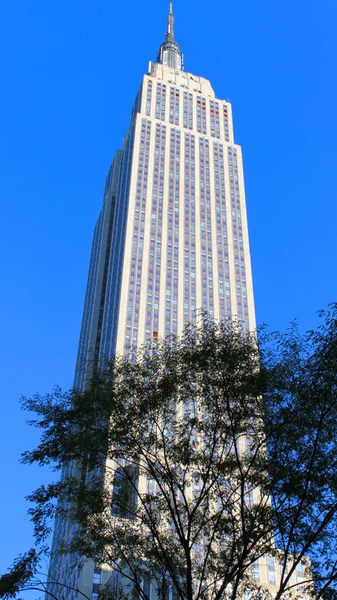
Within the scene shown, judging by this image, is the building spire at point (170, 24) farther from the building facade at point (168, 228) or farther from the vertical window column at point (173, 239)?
the vertical window column at point (173, 239)

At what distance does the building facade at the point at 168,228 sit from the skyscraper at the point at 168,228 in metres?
0.15

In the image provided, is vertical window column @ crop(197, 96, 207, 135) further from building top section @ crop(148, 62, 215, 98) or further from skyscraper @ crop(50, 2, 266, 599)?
building top section @ crop(148, 62, 215, 98)

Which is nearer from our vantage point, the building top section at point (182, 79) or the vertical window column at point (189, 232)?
the vertical window column at point (189, 232)

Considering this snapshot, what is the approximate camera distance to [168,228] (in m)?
89.4

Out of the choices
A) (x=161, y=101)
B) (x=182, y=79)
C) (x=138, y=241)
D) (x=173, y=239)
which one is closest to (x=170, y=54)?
(x=182, y=79)

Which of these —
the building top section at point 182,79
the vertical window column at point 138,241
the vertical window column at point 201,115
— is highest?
the building top section at point 182,79

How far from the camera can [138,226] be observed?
88.2m

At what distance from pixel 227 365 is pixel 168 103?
92.5 meters

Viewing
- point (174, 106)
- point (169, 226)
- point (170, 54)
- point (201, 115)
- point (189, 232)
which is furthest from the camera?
point (170, 54)

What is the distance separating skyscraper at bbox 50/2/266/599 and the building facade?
0.50 feet

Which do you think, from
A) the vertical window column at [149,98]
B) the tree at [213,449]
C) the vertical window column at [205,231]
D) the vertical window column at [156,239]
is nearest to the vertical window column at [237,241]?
the vertical window column at [205,231]

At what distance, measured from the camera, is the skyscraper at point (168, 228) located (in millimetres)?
80125

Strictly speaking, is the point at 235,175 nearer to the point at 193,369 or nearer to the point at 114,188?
the point at 114,188

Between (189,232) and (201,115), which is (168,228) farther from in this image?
(201,115)
